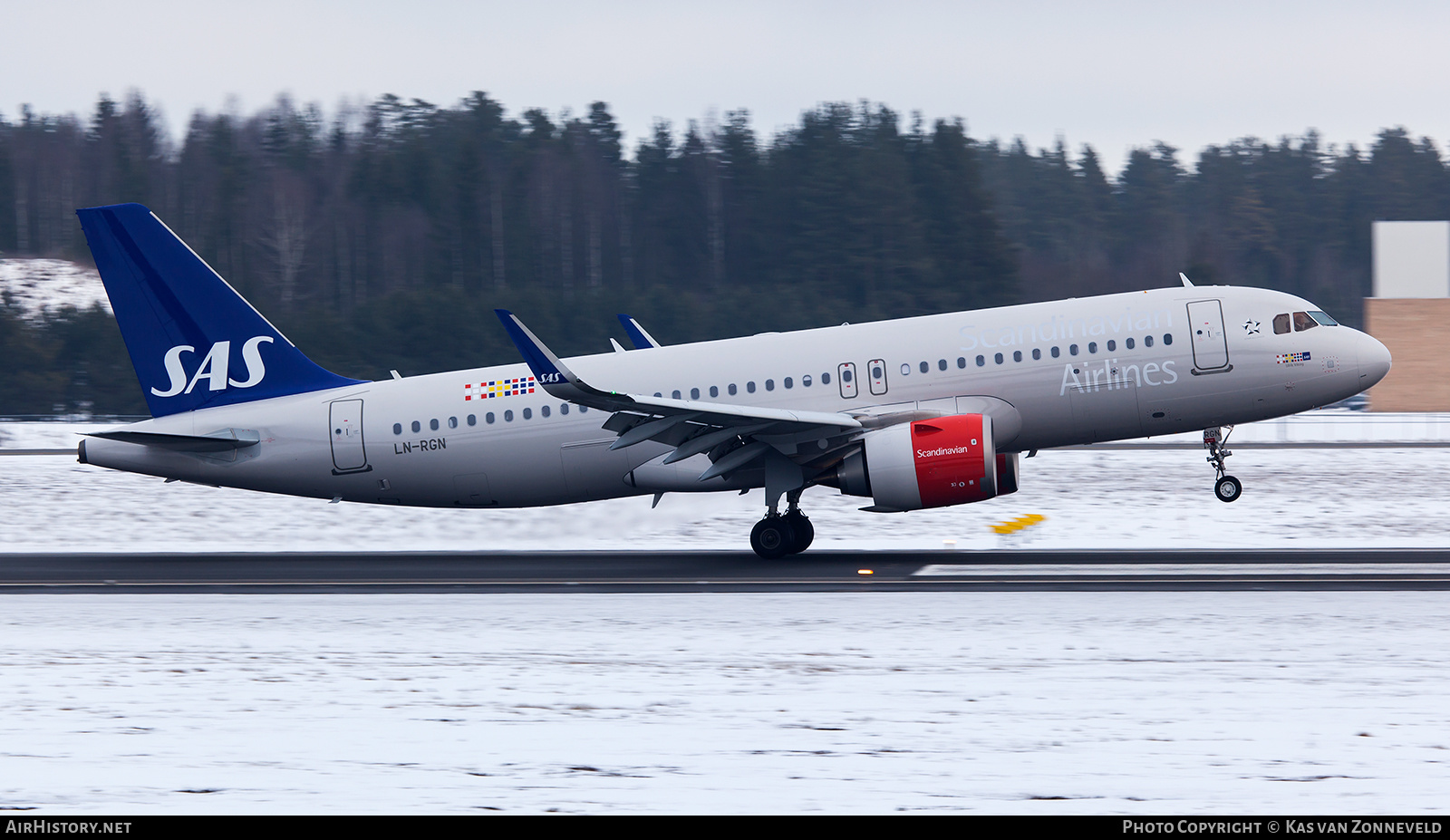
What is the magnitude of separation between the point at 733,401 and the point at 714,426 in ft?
4.18

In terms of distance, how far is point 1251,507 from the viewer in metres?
27.2

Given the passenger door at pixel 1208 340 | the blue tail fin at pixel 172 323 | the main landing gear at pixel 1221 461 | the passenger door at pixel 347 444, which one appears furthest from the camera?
the blue tail fin at pixel 172 323

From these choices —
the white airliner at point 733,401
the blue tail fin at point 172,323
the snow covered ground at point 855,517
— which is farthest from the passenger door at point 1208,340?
the blue tail fin at point 172,323

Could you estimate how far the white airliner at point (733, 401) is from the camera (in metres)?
21.6

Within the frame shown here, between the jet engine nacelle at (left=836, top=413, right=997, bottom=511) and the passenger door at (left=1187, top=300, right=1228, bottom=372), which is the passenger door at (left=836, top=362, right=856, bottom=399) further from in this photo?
the passenger door at (left=1187, top=300, right=1228, bottom=372)

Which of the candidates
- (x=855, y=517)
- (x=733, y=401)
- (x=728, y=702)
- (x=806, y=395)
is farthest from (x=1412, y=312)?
(x=728, y=702)

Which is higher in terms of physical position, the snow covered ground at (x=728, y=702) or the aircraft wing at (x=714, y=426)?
the aircraft wing at (x=714, y=426)

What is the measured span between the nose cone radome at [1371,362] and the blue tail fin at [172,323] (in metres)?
17.6

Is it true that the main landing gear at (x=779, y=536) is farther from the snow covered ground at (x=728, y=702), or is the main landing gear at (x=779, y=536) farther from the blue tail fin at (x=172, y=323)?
the blue tail fin at (x=172, y=323)

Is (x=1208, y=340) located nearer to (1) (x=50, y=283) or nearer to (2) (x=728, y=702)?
(2) (x=728, y=702)

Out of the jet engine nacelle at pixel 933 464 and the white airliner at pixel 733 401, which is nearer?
the jet engine nacelle at pixel 933 464

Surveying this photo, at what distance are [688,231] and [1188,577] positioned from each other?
271 feet

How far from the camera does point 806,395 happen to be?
22.6 m
